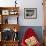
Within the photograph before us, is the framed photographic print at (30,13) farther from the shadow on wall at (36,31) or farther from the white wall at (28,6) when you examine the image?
the shadow on wall at (36,31)

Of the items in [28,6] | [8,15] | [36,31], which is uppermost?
[28,6]

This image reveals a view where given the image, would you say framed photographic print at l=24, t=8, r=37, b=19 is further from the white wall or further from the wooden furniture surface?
the wooden furniture surface

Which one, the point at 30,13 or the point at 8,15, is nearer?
the point at 8,15

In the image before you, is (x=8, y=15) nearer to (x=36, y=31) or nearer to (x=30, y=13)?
(x=30, y=13)

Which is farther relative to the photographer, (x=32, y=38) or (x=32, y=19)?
(x=32, y=19)

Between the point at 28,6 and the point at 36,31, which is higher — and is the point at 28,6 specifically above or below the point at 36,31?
above

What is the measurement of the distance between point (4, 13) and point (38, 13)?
4.20 ft

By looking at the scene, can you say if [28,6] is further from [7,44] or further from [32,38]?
[7,44]

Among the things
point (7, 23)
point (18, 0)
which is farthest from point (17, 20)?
point (18, 0)

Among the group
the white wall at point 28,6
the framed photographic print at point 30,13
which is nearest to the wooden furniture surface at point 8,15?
the white wall at point 28,6

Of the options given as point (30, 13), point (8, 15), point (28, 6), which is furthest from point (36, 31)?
point (8, 15)

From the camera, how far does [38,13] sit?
19.5 ft

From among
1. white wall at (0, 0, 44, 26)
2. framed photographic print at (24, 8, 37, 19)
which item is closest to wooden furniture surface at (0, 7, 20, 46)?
white wall at (0, 0, 44, 26)

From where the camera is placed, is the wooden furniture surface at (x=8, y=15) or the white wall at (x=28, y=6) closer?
the wooden furniture surface at (x=8, y=15)
